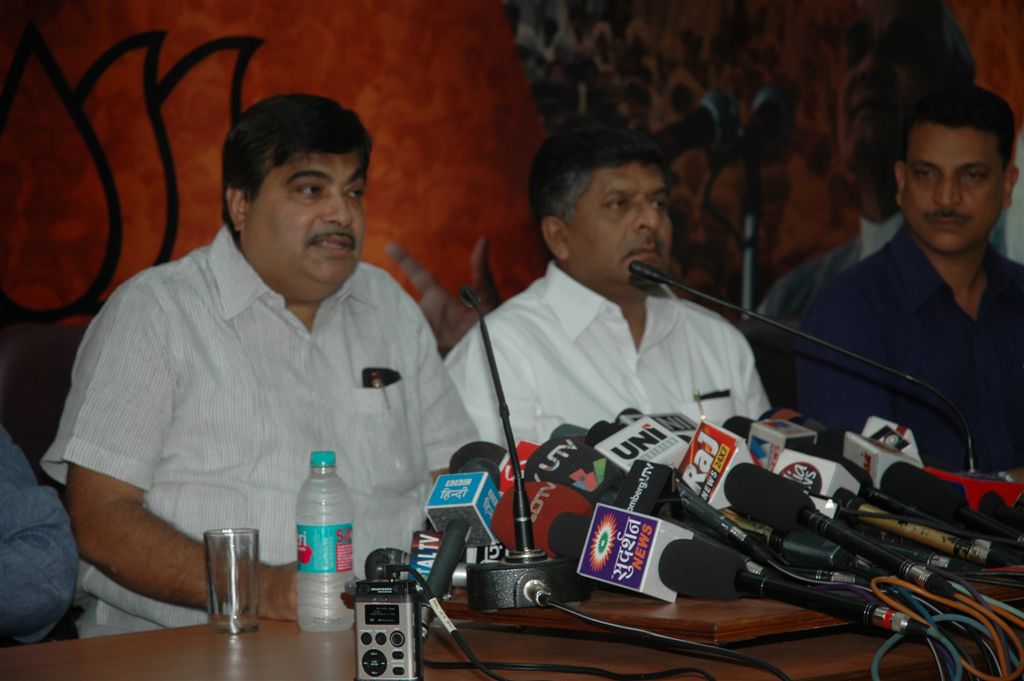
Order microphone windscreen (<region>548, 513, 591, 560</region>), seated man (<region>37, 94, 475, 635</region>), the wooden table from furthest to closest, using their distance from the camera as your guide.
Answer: seated man (<region>37, 94, 475, 635</region>) → microphone windscreen (<region>548, 513, 591, 560</region>) → the wooden table

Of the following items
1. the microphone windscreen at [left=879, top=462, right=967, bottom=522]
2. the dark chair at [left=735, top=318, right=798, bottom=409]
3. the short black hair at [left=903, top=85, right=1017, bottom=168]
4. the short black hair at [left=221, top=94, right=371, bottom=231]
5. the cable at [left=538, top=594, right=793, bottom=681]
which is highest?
the short black hair at [left=903, top=85, right=1017, bottom=168]

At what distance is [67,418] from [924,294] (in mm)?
1980

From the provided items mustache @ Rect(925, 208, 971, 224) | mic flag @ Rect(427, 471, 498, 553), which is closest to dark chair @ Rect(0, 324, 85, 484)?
mic flag @ Rect(427, 471, 498, 553)

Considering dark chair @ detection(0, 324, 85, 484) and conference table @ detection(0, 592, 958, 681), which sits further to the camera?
dark chair @ detection(0, 324, 85, 484)

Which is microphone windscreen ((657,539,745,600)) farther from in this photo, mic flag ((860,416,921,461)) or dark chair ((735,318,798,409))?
dark chair ((735,318,798,409))

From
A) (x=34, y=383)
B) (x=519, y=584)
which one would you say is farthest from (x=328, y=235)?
(x=519, y=584)

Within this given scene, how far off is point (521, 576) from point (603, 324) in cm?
165

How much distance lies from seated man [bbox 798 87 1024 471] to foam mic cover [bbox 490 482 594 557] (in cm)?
144

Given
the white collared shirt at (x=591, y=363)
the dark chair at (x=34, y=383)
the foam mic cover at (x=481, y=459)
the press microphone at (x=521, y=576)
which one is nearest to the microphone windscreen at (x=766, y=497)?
the press microphone at (x=521, y=576)

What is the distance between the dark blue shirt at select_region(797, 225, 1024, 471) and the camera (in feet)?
9.25

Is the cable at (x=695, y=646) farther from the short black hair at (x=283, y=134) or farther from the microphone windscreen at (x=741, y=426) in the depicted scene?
the short black hair at (x=283, y=134)

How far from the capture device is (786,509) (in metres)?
1.40

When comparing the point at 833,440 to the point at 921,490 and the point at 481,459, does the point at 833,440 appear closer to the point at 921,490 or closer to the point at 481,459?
the point at 921,490

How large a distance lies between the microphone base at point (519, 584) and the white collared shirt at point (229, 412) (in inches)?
33.9
